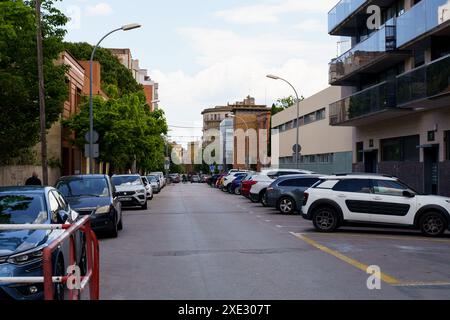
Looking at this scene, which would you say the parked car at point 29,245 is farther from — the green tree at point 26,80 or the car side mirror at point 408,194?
the green tree at point 26,80

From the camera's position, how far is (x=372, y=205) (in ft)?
52.7

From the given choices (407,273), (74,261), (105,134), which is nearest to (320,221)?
(407,273)

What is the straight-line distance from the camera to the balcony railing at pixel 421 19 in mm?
22688

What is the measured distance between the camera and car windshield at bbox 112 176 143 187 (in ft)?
91.7

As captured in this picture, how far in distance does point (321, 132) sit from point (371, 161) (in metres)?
11.5

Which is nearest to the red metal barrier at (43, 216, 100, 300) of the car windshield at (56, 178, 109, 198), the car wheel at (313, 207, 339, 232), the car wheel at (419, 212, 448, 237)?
the car windshield at (56, 178, 109, 198)

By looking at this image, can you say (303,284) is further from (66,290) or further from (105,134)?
(105,134)

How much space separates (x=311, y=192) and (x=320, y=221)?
32.1 inches

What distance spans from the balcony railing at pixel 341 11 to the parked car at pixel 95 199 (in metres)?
20.3

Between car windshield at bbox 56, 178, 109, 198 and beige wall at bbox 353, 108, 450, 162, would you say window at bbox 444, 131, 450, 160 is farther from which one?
car windshield at bbox 56, 178, 109, 198

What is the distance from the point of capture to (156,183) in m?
47.2

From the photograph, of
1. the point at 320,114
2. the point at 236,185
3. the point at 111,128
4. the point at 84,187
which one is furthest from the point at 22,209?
the point at 320,114

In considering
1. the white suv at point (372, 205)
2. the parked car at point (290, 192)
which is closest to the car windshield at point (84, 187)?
the white suv at point (372, 205)

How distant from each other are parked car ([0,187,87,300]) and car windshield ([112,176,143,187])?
59.7 feet
